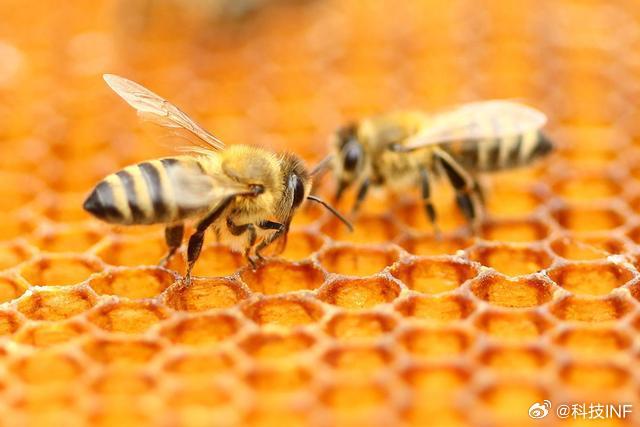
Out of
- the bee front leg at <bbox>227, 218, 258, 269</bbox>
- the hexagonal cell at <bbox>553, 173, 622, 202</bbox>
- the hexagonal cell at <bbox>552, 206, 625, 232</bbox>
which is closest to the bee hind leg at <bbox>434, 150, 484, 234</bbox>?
the hexagonal cell at <bbox>552, 206, 625, 232</bbox>

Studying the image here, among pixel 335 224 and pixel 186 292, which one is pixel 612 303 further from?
pixel 186 292

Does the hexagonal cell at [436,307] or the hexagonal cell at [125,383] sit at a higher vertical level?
the hexagonal cell at [436,307]

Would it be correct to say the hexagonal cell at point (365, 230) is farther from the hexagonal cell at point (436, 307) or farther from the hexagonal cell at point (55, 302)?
the hexagonal cell at point (55, 302)

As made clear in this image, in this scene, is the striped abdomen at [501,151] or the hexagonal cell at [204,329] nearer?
the hexagonal cell at [204,329]

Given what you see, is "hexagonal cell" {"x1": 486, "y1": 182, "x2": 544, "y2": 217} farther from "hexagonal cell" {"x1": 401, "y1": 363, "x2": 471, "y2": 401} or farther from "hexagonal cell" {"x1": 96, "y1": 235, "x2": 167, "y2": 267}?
"hexagonal cell" {"x1": 96, "y1": 235, "x2": 167, "y2": 267}

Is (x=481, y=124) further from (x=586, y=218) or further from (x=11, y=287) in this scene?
(x=11, y=287)

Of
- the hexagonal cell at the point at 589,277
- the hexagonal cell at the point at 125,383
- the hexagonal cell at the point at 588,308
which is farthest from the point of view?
the hexagonal cell at the point at 589,277

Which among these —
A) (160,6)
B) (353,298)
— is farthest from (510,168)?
(160,6)

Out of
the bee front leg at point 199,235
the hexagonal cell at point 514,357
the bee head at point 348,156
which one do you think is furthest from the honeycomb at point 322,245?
the bee head at point 348,156

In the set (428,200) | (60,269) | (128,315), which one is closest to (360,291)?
(428,200)

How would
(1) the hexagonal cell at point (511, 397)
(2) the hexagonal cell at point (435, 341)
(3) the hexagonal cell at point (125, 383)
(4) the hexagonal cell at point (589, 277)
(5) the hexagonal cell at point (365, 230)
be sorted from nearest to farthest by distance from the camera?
(1) the hexagonal cell at point (511, 397) < (3) the hexagonal cell at point (125, 383) < (2) the hexagonal cell at point (435, 341) < (4) the hexagonal cell at point (589, 277) < (5) the hexagonal cell at point (365, 230)
